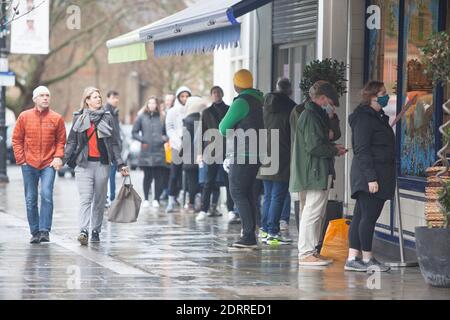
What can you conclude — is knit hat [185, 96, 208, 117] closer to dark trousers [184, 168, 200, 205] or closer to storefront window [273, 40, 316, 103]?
dark trousers [184, 168, 200, 205]

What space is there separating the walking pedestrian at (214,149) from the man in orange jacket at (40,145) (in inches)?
138

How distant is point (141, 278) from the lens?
1070cm

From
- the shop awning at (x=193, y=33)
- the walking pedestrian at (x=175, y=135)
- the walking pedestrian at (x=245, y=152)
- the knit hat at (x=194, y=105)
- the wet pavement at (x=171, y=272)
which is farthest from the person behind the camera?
the walking pedestrian at (x=175, y=135)

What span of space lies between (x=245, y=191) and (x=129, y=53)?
5794mm

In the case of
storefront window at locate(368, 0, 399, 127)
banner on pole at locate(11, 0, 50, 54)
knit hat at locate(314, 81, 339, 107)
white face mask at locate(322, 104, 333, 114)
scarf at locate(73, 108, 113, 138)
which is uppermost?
banner on pole at locate(11, 0, 50, 54)

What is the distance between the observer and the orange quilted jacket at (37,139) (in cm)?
1355

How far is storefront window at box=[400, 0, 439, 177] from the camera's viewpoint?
40.8 feet

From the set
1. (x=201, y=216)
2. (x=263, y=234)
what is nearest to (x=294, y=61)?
(x=201, y=216)

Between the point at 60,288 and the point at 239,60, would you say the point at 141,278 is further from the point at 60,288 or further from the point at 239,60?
the point at 239,60

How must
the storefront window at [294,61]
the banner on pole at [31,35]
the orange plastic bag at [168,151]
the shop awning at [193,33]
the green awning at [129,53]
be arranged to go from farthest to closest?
the banner on pole at [31,35] < the orange plastic bag at [168,151] < the green awning at [129,53] < the storefront window at [294,61] < the shop awning at [193,33]

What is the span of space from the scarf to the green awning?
4.31 m

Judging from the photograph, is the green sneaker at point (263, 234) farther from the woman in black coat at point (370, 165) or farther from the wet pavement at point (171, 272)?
the woman in black coat at point (370, 165)

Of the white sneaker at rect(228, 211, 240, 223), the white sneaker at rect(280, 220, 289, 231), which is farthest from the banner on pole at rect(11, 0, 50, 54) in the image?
A: the white sneaker at rect(280, 220, 289, 231)

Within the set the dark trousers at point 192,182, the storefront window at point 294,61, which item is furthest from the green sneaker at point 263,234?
the dark trousers at point 192,182
